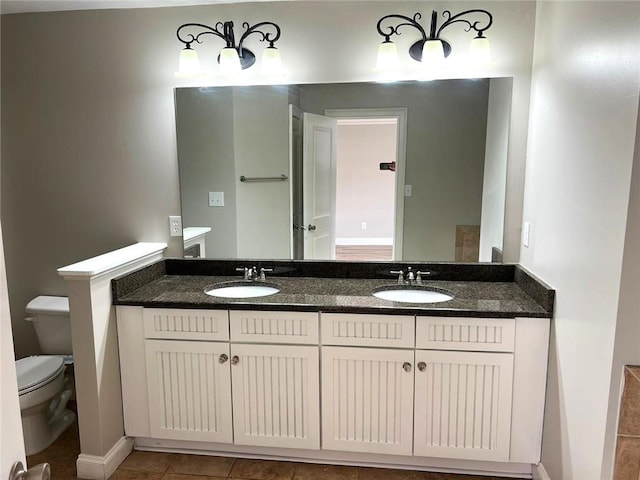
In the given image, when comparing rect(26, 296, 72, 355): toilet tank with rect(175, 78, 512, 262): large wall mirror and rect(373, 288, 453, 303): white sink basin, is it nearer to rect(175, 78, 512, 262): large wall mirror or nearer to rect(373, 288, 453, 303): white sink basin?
rect(175, 78, 512, 262): large wall mirror

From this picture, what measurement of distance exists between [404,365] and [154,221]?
5.21ft

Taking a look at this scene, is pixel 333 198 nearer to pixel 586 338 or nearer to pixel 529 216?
pixel 529 216

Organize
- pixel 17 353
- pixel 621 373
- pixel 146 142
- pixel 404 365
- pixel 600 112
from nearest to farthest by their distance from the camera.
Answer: pixel 621 373
pixel 600 112
pixel 404 365
pixel 146 142
pixel 17 353

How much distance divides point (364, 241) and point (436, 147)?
25.2 inches

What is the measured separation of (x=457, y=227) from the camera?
2340 millimetres

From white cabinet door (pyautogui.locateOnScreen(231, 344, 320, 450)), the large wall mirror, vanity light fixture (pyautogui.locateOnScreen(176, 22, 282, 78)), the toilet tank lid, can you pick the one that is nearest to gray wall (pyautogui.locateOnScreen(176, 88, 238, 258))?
the large wall mirror

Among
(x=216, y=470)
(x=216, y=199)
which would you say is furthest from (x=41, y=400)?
(x=216, y=199)

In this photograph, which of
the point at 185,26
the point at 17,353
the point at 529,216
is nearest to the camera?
the point at 529,216

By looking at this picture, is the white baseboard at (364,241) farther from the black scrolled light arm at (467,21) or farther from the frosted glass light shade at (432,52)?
the black scrolled light arm at (467,21)

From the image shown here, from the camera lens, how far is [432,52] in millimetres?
2061

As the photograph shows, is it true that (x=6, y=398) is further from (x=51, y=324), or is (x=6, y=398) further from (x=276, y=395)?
(x=51, y=324)

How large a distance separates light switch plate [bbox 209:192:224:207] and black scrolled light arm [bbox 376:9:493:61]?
1.20m

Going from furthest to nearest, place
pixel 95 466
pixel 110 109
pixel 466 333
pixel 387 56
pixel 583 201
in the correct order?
pixel 110 109 < pixel 387 56 < pixel 95 466 < pixel 466 333 < pixel 583 201

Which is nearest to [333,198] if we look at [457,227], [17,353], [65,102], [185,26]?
[457,227]
